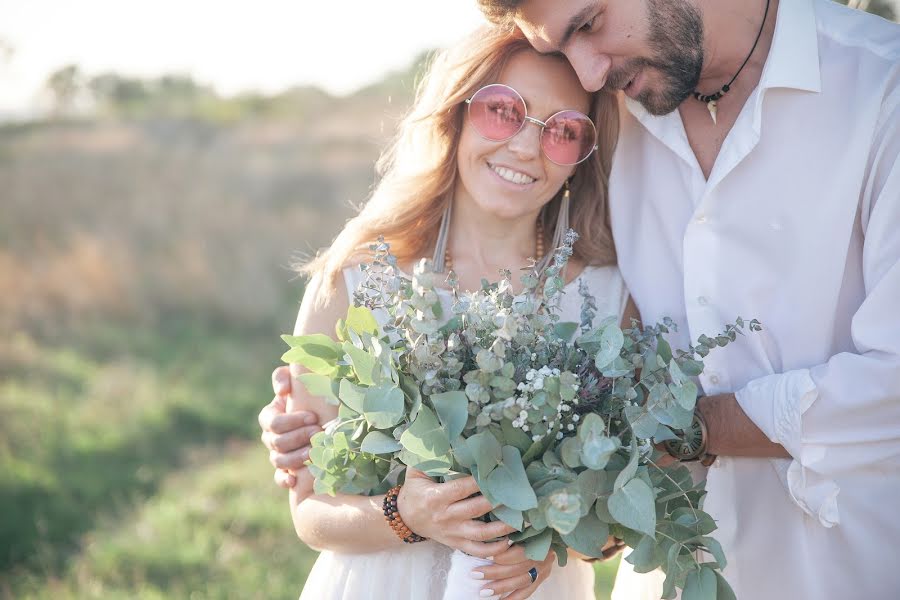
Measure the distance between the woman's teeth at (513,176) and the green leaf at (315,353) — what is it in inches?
38.2

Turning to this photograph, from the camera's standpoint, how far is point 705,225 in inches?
107

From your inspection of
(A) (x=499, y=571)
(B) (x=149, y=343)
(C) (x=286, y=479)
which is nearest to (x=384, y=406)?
(A) (x=499, y=571)

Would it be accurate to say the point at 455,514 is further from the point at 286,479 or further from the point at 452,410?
the point at 286,479

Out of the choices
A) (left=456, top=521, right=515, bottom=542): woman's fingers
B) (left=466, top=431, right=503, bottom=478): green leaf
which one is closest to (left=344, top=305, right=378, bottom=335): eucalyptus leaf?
(left=466, top=431, right=503, bottom=478): green leaf

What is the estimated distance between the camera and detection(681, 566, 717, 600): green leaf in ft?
7.11

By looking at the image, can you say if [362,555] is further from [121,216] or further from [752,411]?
[121,216]

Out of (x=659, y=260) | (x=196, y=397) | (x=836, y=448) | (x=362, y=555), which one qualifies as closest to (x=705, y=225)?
(x=659, y=260)

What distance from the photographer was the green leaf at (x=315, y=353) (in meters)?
2.38

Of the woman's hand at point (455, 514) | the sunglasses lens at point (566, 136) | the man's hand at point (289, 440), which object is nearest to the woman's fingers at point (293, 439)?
the man's hand at point (289, 440)

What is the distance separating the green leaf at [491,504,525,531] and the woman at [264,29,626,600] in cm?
19

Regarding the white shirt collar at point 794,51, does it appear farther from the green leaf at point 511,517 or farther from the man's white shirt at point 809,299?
the green leaf at point 511,517

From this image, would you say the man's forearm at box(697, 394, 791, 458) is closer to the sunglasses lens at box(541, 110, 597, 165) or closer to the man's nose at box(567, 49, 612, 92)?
the sunglasses lens at box(541, 110, 597, 165)

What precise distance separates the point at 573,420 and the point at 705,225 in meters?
0.98

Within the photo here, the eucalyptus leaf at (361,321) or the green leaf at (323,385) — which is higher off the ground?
the eucalyptus leaf at (361,321)
